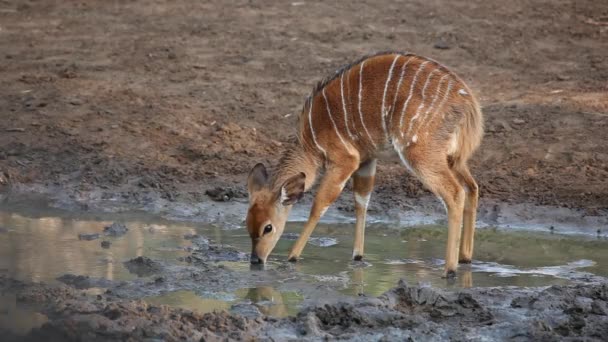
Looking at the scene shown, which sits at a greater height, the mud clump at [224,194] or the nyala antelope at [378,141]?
the nyala antelope at [378,141]

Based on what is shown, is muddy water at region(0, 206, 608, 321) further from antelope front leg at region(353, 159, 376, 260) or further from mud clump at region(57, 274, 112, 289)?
antelope front leg at region(353, 159, 376, 260)

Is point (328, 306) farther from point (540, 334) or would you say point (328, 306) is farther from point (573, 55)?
point (573, 55)

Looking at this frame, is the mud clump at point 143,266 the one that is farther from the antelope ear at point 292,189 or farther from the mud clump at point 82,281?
the antelope ear at point 292,189

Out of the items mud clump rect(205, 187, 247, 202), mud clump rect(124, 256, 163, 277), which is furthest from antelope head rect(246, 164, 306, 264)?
mud clump rect(205, 187, 247, 202)

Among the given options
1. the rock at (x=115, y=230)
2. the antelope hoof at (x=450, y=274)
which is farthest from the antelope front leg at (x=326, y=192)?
the rock at (x=115, y=230)

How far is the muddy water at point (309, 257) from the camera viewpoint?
7.31 metres

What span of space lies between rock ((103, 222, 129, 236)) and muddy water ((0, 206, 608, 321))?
59 millimetres

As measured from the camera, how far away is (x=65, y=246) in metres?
8.38

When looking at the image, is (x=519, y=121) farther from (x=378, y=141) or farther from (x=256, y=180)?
(x=256, y=180)

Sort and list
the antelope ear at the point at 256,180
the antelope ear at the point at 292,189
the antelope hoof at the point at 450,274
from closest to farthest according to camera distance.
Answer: the antelope hoof at the point at 450,274 < the antelope ear at the point at 292,189 < the antelope ear at the point at 256,180

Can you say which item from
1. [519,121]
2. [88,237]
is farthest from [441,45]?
[88,237]

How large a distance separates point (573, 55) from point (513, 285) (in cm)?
593

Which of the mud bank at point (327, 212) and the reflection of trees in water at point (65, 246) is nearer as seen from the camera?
the reflection of trees in water at point (65, 246)

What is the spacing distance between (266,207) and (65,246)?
5.02 feet
